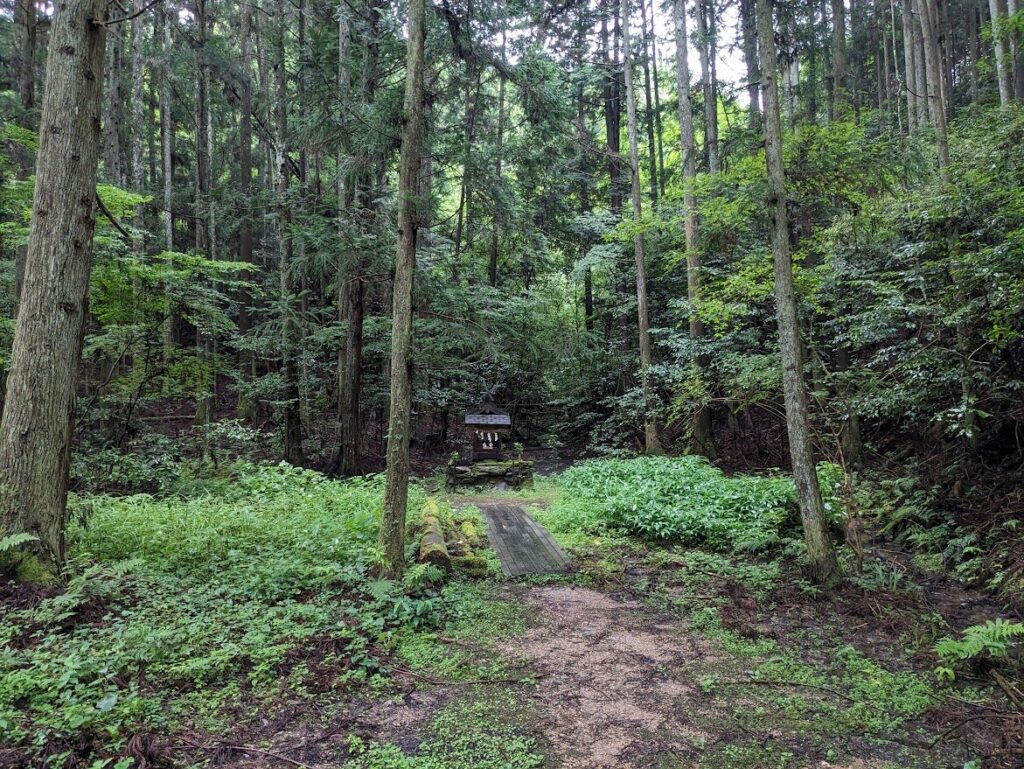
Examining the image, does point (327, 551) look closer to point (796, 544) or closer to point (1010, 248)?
point (796, 544)

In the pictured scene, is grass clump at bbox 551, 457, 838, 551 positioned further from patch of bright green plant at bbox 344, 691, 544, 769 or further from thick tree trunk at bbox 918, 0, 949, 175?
thick tree trunk at bbox 918, 0, 949, 175

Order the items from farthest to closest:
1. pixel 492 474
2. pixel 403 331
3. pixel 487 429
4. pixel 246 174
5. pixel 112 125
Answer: pixel 246 174 < pixel 112 125 < pixel 487 429 < pixel 492 474 < pixel 403 331

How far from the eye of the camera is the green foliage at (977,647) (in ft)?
12.5

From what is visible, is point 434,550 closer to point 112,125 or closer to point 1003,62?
point 1003,62

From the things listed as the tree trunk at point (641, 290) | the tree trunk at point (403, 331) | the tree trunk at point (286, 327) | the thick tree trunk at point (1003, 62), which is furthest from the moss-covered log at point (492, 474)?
the thick tree trunk at point (1003, 62)

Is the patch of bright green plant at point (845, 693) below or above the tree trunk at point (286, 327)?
below

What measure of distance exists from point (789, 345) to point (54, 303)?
6.84m

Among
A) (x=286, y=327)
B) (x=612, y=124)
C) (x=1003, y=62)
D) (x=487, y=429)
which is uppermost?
(x=612, y=124)

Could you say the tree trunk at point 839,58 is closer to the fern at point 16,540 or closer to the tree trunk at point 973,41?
the tree trunk at point 973,41

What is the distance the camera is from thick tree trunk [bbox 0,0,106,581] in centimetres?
473

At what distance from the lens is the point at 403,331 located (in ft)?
18.2

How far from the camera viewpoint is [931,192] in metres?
8.00

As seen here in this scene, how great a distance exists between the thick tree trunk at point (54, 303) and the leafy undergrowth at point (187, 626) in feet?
2.19

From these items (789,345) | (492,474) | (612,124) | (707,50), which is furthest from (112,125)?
(789,345)
